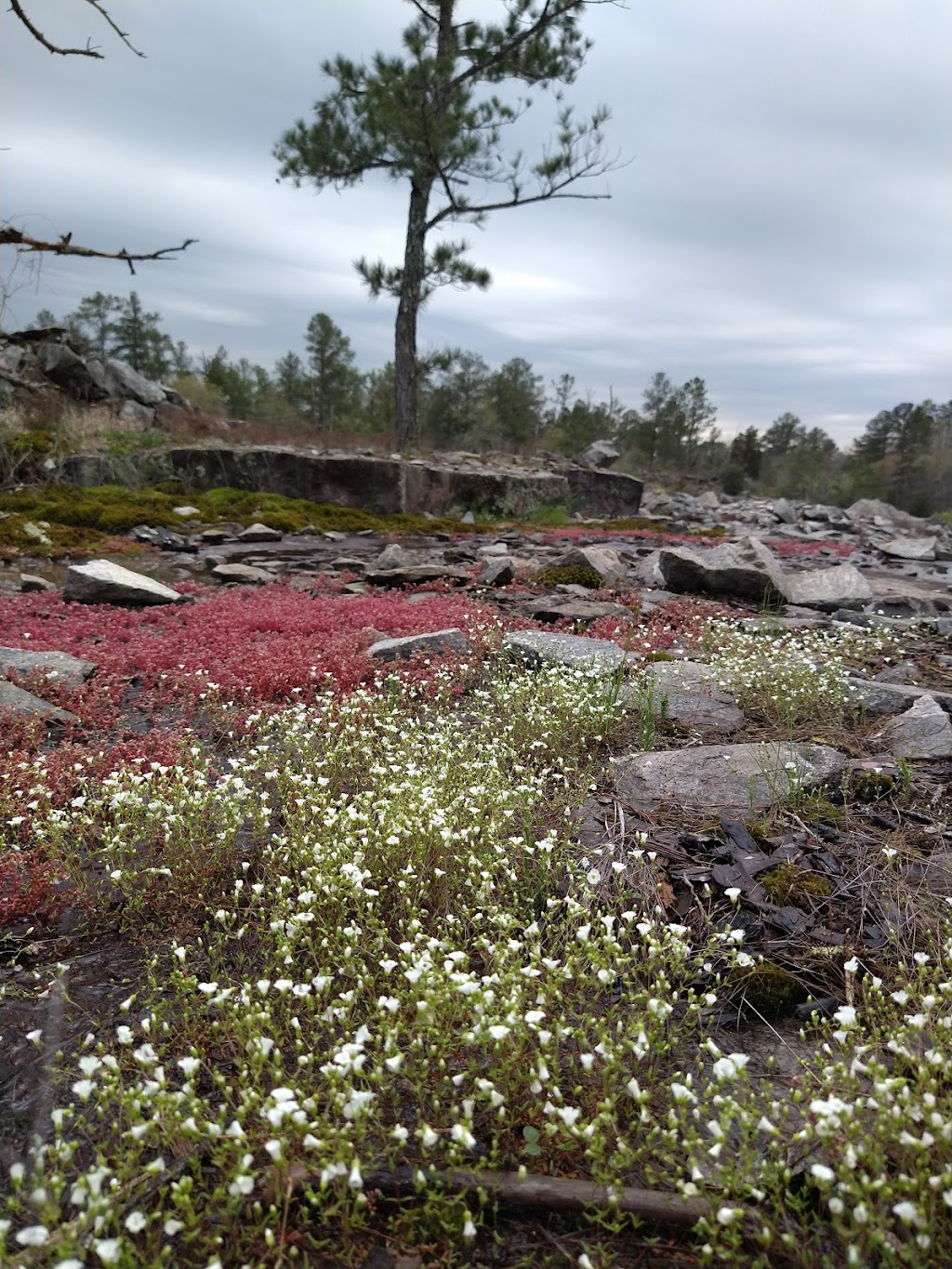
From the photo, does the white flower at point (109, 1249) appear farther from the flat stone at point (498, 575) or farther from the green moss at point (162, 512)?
the green moss at point (162, 512)

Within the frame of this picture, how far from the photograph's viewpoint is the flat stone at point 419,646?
7.21 m

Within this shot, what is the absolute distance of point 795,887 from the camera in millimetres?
3422

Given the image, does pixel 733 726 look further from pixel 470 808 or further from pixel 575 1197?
pixel 575 1197

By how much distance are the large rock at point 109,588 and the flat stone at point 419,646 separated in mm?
3834

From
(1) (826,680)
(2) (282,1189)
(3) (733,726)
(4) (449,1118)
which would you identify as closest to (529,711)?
(3) (733,726)

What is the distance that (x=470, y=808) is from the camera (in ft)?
13.2

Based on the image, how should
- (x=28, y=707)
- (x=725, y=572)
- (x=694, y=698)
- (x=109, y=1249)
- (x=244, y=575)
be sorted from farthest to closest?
1. (x=244, y=575)
2. (x=725, y=572)
3. (x=694, y=698)
4. (x=28, y=707)
5. (x=109, y=1249)

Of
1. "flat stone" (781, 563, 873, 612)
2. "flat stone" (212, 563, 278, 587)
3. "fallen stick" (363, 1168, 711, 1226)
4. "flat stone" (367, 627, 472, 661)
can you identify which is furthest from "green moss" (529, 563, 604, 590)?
"fallen stick" (363, 1168, 711, 1226)

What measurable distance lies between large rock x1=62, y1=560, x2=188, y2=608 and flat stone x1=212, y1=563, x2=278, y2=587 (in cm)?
179

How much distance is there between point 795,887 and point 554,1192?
190cm

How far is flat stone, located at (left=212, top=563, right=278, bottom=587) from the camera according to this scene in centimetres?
1130

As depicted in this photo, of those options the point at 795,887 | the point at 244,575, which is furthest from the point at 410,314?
the point at 795,887

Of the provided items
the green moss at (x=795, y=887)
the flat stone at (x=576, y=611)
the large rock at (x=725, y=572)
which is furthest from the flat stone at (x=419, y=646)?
the large rock at (x=725, y=572)

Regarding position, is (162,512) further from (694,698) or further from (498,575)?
(694,698)
